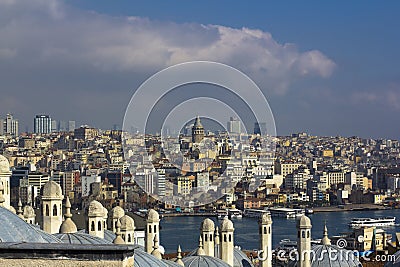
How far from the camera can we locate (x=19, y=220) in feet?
10.4

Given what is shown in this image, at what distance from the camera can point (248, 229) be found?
22.2 meters

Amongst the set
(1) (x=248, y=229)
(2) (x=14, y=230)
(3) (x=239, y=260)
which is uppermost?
(2) (x=14, y=230)

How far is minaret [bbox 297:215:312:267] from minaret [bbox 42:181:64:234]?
1.81 m

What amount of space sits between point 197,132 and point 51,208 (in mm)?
25687

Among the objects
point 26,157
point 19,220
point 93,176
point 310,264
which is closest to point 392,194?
point 93,176

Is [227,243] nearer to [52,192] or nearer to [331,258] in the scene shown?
[331,258]

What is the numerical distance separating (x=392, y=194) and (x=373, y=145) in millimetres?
18271

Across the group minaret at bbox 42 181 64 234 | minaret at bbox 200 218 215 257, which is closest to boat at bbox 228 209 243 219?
minaret at bbox 200 218 215 257

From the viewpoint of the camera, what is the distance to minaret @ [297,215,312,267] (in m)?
5.93

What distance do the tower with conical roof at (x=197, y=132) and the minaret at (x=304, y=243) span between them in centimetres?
2337

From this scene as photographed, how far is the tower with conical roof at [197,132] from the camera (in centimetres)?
3031

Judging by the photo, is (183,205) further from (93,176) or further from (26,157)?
(26,157)

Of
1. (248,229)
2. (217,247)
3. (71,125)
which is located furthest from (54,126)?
(217,247)

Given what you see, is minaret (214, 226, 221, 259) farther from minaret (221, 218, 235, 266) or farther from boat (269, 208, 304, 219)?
boat (269, 208, 304, 219)
